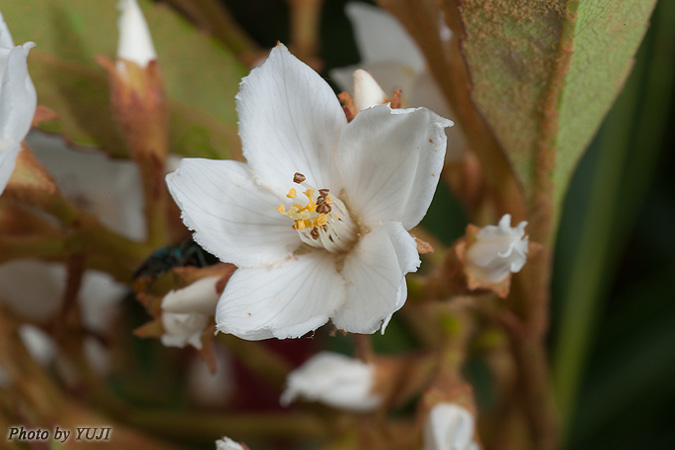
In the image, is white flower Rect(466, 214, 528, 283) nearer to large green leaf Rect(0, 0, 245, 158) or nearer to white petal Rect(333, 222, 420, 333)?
white petal Rect(333, 222, 420, 333)

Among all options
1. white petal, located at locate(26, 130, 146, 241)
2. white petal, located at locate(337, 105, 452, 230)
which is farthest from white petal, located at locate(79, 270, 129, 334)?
white petal, located at locate(337, 105, 452, 230)

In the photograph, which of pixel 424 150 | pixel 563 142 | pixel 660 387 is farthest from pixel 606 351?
pixel 424 150

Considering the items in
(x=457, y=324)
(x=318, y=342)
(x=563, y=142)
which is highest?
(x=563, y=142)

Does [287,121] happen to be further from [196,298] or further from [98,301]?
[98,301]

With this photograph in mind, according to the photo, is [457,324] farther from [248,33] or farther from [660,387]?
[248,33]

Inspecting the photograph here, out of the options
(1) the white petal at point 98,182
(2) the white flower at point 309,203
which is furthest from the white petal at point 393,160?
(1) the white petal at point 98,182

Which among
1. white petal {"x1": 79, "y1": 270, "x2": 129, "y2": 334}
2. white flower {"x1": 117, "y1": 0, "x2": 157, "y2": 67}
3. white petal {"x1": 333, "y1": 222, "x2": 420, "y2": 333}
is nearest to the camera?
white petal {"x1": 333, "y1": 222, "x2": 420, "y2": 333}

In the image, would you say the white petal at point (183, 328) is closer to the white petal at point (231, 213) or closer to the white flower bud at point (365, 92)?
the white petal at point (231, 213)
